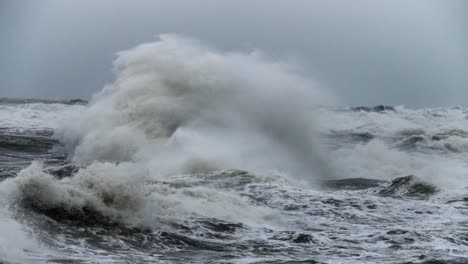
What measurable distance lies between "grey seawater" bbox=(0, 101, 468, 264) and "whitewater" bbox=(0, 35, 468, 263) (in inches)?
1.0

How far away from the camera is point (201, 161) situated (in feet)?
45.5

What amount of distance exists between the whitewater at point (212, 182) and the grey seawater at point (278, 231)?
0.03 m

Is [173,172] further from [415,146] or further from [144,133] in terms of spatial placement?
[415,146]

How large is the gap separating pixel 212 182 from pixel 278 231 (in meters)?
3.59

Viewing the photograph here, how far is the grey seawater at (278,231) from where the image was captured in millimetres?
6891

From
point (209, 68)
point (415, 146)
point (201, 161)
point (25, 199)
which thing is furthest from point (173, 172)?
point (415, 146)

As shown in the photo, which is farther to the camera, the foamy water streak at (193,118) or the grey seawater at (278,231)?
the foamy water streak at (193,118)

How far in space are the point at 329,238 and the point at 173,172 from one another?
588 centimetres

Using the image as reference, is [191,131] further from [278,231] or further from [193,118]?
[278,231]

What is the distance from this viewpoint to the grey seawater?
689 centimetres

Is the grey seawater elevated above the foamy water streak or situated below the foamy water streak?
below

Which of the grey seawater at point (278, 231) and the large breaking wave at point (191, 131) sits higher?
the large breaking wave at point (191, 131)

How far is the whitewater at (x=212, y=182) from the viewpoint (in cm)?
728

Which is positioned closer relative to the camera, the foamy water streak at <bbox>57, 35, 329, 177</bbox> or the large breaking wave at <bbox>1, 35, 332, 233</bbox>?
the large breaking wave at <bbox>1, 35, 332, 233</bbox>
